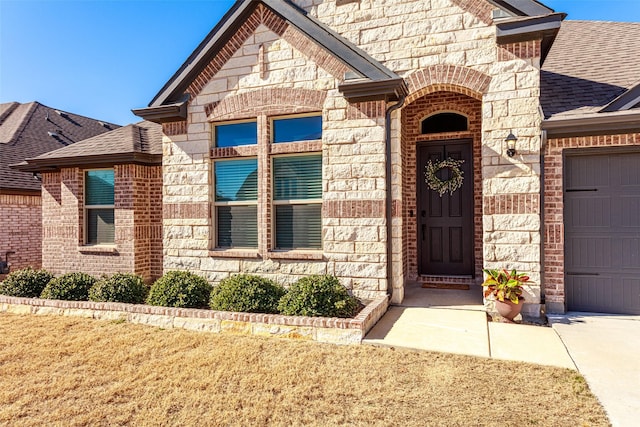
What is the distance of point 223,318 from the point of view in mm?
5340

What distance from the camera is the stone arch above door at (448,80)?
5945 millimetres

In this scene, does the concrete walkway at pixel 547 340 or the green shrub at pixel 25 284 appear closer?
the concrete walkway at pixel 547 340

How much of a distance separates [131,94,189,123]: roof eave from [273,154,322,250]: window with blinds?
2.13m

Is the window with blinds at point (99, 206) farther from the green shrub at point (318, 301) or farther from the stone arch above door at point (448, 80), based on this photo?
the stone arch above door at point (448, 80)

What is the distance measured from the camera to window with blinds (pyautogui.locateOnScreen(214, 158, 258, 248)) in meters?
6.86

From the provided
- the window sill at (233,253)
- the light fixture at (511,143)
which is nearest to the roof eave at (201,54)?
the window sill at (233,253)

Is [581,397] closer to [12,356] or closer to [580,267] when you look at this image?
[580,267]

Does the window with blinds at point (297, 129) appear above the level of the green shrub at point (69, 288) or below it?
above

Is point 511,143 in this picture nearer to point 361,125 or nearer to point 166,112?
point 361,125

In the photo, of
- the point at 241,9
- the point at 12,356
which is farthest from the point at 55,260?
the point at 241,9

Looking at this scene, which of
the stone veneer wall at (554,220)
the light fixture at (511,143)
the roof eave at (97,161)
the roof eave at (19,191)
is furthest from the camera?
the roof eave at (19,191)

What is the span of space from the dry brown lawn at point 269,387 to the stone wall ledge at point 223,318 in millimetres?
204

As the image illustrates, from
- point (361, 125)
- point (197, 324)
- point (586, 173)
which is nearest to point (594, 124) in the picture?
point (586, 173)

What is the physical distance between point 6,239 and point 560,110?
1424 centimetres
